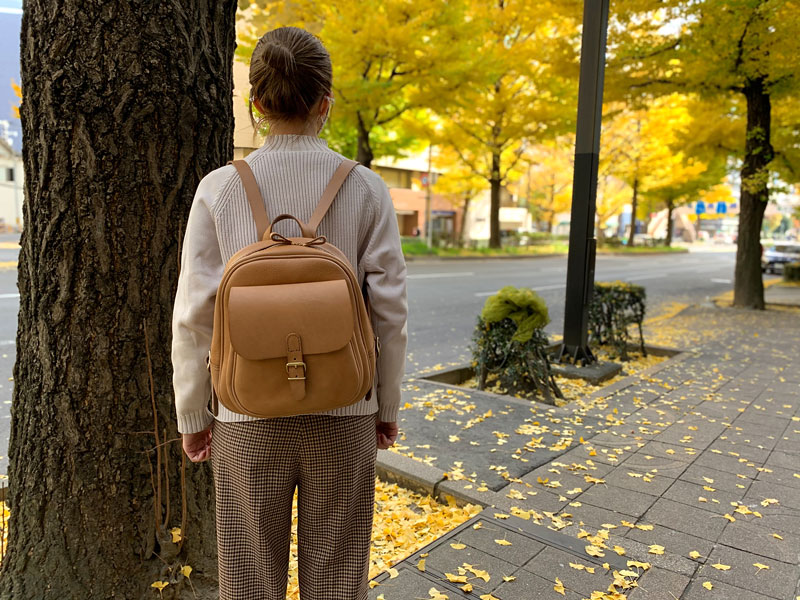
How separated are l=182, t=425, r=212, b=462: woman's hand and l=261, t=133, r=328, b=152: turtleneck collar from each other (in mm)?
816

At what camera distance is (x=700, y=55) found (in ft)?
33.4

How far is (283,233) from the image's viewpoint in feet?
4.90

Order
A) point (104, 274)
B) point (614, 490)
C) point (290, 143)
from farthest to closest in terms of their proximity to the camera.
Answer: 1. point (614, 490)
2. point (104, 274)
3. point (290, 143)

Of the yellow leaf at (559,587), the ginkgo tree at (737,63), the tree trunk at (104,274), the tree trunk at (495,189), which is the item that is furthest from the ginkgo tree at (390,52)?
the yellow leaf at (559,587)

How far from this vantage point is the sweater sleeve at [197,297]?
150 cm

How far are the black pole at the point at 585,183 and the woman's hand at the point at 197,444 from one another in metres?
5.35

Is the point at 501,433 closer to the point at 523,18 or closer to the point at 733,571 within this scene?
the point at 733,571

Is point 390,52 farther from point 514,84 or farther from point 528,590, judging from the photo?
point 528,590

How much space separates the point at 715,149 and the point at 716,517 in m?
14.0

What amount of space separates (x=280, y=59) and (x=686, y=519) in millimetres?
3188

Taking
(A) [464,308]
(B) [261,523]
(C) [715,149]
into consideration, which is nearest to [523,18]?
(C) [715,149]

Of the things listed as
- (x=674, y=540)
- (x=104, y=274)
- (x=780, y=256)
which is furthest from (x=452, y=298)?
(x=780, y=256)

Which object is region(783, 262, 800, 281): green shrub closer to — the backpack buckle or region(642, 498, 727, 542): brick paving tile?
region(642, 498, 727, 542): brick paving tile

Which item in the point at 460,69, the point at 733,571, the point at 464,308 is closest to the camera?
the point at 733,571
